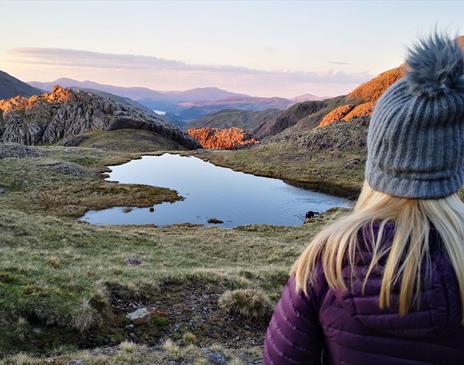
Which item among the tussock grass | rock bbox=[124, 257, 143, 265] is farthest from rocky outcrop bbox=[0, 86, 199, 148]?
the tussock grass

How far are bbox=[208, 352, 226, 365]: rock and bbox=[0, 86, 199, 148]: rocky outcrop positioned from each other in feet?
455

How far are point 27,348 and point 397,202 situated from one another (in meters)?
10.2

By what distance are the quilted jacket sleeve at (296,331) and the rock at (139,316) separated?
10622 mm

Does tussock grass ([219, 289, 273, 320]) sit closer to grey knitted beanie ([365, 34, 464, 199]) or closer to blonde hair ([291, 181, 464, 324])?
blonde hair ([291, 181, 464, 324])

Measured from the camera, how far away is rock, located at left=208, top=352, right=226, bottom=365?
10.4 m

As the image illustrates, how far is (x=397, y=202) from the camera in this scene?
2.79 meters

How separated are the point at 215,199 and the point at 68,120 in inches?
4504

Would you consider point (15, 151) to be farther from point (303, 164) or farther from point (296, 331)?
point (296, 331)

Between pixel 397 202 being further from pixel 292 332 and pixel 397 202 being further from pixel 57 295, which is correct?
pixel 57 295

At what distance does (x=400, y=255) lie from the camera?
253 cm

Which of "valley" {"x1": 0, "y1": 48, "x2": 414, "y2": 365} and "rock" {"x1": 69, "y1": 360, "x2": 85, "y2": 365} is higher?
"rock" {"x1": 69, "y1": 360, "x2": 85, "y2": 365}

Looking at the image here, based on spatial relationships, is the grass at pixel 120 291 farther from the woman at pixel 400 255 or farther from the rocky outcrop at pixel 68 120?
the rocky outcrop at pixel 68 120

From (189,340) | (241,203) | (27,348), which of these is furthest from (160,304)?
(241,203)

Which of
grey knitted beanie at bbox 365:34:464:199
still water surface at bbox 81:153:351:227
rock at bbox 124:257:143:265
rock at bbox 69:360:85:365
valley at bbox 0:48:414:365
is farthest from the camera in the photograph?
still water surface at bbox 81:153:351:227
